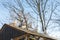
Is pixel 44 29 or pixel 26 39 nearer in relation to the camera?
pixel 26 39

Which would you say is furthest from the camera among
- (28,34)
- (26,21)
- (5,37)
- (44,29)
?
(26,21)

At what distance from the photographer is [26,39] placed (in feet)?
64.5

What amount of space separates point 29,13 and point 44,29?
15.6 ft

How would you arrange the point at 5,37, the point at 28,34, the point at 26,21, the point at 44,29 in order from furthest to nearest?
the point at 26,21
the point at 44,29
the point at 5,37
the point at 28,34

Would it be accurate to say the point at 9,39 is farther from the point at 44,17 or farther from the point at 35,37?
the point at 44,17

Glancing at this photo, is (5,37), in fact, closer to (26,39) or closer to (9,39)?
(9,39)

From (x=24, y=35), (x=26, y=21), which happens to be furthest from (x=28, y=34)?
(x=26, y=21)

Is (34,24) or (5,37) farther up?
(34,24)

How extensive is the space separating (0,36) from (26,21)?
13676mm

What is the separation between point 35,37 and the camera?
71.6 feet

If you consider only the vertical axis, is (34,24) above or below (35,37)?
above

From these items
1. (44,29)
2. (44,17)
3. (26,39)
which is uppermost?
(44,17)

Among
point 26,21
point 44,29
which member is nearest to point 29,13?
point 26,21

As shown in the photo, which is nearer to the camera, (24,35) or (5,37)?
(24,35)
